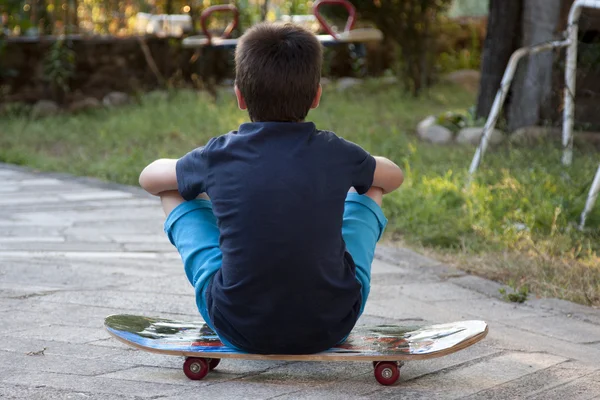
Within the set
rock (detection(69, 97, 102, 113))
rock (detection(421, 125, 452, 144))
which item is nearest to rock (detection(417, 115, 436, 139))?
rock (detection(421, 125, 452, 144))

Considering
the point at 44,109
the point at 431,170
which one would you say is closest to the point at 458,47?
the point at 44,109

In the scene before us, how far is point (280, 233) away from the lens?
207 cm

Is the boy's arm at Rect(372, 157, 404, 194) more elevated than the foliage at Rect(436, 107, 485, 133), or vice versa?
the boy's arm at Rect(372, 157, 404, 194)

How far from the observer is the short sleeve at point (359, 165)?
216cm

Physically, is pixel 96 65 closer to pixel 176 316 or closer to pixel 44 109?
pixel 44 109

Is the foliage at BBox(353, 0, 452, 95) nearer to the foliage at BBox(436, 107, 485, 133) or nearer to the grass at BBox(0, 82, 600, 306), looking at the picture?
the grass at BBox(0, 82, 600, 306)

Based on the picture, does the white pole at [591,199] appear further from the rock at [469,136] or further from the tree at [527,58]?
the rock at [469,136]

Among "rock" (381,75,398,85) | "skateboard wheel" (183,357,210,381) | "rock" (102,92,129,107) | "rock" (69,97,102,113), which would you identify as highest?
"skateboard wheel" (183,357,210,381)

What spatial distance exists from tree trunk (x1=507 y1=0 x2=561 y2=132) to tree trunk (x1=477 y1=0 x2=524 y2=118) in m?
0.09

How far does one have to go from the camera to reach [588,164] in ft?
16.5

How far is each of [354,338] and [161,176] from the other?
0.65 meters

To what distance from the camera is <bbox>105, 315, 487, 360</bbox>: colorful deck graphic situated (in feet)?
7.05

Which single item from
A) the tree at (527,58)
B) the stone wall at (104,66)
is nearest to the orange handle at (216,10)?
the stone wall at (104,66)

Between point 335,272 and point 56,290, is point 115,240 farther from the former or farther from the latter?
point 335,272
